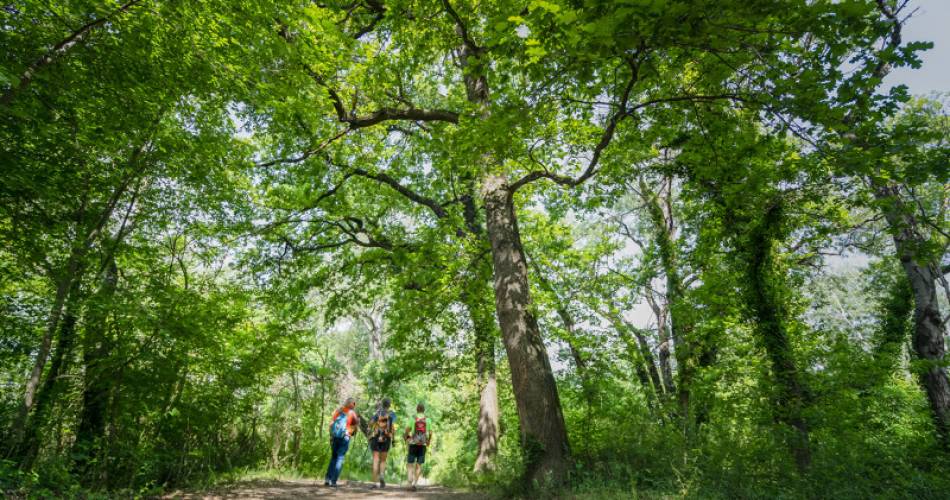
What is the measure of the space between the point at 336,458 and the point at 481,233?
605cm

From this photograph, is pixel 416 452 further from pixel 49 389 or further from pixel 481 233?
pixel 49 389

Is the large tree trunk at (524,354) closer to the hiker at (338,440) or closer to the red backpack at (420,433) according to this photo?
the red backpack at (420,433)

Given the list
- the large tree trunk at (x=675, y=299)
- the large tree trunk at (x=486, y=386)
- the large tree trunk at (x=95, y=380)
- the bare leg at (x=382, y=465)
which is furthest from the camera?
the large tree trunk at (x=486, y=386)

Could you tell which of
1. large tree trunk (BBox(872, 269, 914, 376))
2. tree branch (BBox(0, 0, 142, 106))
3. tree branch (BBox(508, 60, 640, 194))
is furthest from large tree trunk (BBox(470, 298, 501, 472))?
large tree trunk (BBox(872, 269, 914, 376))

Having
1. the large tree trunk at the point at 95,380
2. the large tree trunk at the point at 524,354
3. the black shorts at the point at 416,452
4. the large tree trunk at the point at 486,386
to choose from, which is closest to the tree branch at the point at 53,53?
the large tree trunk at the point at 95,380

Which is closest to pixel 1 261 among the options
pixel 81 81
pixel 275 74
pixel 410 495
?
pixel 81 81

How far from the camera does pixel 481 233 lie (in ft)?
37.8

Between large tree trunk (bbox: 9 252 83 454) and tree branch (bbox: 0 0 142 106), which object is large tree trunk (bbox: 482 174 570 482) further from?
large tree trunk (bbox: 9 252 83 454)

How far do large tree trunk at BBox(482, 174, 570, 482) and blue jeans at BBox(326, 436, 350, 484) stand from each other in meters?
4.30

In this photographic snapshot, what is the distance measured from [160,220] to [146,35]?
10.3 feet

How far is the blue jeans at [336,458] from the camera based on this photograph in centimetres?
875

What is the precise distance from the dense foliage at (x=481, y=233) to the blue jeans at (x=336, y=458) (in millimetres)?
1705

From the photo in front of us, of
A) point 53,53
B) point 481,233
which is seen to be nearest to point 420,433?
point 481,233

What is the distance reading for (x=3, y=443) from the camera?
5.48 metres
